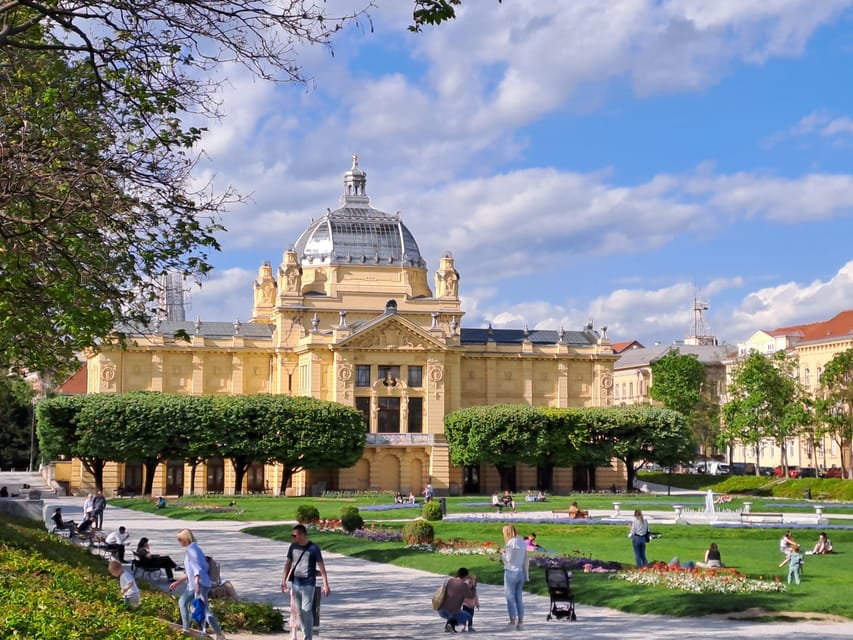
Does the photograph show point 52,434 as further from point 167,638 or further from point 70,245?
point 167,638

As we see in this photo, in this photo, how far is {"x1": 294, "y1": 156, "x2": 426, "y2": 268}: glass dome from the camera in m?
98.1

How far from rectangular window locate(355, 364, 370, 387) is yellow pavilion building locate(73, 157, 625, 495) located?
0.10 meters

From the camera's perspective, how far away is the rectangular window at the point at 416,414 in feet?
306

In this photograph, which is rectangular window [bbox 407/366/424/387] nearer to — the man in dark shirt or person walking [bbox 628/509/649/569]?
person walking [bbox 628/509/649/569]

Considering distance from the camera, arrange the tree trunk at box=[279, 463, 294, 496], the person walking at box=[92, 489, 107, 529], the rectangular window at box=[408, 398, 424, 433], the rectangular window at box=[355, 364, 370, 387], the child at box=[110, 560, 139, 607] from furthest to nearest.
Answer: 1. the rectangular window at box=[408, 398, 424, 433]
2. the rectangular window at box=[355, 364, 370, 387]
3. the tree trunk at box=[279, 463, 294, 496]
4. the person walking at box=[92, 489, 107, 529]
5. the child at box=[110, 560, 139, 607]

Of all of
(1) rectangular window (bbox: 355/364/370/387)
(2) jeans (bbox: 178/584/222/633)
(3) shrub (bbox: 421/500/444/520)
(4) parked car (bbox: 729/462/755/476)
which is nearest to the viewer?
(2) jeans (bbox: 178/584/222/633)

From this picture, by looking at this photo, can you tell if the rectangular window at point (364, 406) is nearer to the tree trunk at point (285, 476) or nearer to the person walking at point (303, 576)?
the tree trunk at point (285, 476)

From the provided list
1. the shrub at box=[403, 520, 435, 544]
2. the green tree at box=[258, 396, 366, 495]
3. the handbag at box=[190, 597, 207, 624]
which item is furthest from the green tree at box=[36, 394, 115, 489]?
the handbag at box=[190, 597, 207, 624]

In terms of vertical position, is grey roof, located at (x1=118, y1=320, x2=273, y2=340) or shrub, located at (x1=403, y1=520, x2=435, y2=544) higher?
grey roof, located at (x1=118, y1=320, x2=273, y2=340)

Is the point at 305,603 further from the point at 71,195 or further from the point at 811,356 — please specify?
the point at 811,356

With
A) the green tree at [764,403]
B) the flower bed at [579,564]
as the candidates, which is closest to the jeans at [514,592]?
the flower bed at [579,564]

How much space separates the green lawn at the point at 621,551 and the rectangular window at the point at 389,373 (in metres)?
22.6

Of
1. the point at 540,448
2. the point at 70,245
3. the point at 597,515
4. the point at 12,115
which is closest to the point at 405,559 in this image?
the point at 70,245

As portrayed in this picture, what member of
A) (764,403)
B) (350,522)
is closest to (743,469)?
(764,403)
